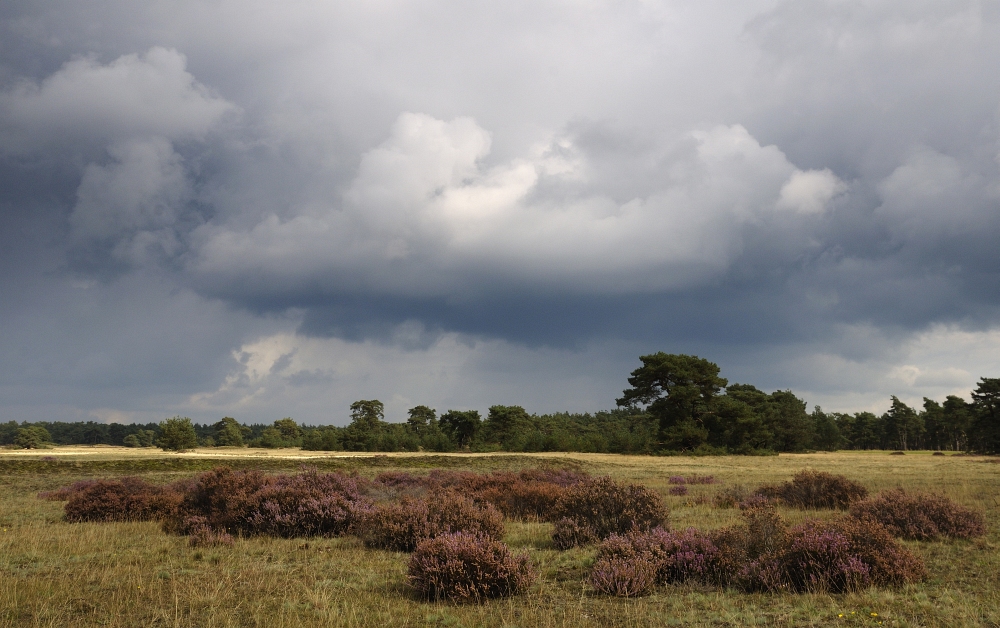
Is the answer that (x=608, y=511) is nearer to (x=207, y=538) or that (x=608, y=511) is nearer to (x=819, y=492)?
(x=207, y=538)

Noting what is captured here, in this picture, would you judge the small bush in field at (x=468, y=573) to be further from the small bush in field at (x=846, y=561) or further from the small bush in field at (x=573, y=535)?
the small bush in field at (x=846, y=561)

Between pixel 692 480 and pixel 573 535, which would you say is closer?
pixel 573 535

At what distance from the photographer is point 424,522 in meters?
11.7

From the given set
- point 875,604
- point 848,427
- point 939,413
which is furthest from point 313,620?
point 848,427

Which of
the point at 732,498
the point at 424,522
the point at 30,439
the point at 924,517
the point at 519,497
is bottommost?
the point at 30,439

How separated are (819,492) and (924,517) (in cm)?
605

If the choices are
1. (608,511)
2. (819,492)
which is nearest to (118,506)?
(608,511)

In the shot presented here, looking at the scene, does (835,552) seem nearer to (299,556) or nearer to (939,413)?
(299,556)

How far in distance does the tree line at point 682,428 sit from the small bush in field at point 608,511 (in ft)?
197

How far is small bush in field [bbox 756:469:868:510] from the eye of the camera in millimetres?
17516

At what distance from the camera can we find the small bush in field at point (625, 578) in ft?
25.9

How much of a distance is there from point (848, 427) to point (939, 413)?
2514 centimetres

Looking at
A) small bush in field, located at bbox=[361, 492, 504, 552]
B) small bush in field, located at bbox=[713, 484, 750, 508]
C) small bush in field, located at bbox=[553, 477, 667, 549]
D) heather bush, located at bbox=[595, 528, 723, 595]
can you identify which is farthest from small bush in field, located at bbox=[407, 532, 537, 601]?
small bush in field, located at bbox=[713, 484, 750, 508]

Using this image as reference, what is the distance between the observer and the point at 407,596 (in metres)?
7.85
